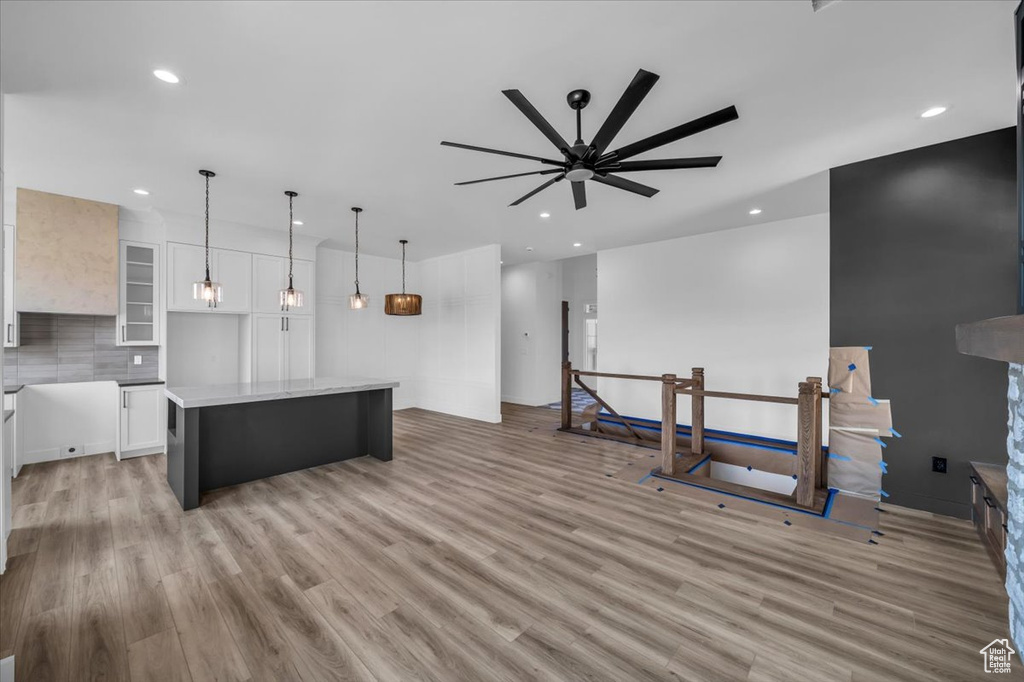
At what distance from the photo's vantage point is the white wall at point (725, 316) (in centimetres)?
542

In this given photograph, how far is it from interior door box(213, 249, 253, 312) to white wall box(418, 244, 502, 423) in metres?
3.12

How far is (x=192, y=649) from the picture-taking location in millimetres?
1867

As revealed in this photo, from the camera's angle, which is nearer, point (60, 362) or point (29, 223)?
point (29, 223)

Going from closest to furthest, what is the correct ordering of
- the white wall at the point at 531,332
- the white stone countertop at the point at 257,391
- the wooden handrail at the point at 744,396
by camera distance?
the white stone countertop at the point at 257,391, the wooden handrail at the point at 744,396, the white wall at the point at 531,332

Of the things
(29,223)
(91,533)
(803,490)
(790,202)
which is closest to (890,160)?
(790,202)

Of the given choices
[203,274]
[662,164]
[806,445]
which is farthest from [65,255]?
[806,445]

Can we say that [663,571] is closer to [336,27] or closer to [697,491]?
[697,491]

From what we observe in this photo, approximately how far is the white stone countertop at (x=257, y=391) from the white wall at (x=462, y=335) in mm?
2597

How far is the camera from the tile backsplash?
450 cm

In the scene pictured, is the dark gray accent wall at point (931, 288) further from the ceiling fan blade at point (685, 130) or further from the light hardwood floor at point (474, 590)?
the ceiling fan blade at point (685, 130)

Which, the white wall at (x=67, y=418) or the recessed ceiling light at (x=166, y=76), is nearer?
the recessed ceiling light at (x=166, y=76)

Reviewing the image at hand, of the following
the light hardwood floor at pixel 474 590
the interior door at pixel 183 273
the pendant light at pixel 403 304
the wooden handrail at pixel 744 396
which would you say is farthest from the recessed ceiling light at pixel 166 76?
the wooden handrail at pixel 744 396

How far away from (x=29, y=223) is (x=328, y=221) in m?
2.85

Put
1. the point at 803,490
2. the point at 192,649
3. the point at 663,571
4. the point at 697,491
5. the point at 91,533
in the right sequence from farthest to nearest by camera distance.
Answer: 1. the point at 697,491
2. the point at 803,490
3. the point at 91,533
4. the point at 663,571
5. the point at 192,649
